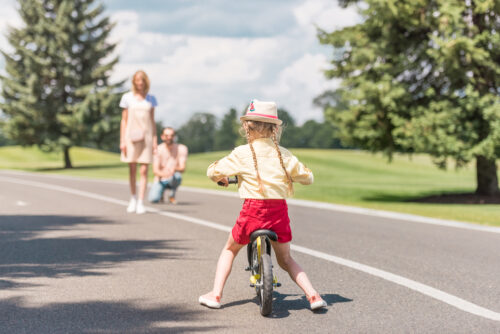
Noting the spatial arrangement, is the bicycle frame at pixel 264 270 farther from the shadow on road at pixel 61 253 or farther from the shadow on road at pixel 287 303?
the shadow on road at pixel 61 253

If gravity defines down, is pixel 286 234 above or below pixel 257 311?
above

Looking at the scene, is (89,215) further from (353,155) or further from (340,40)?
(353,155)

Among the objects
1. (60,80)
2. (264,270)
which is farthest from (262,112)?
(60,80)

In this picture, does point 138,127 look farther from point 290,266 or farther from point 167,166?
point 290,266

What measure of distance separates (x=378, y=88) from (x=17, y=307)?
51.0 feet

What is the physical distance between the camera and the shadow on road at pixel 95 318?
4055mm

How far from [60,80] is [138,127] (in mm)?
39716

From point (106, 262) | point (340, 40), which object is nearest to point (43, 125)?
point (340, 40)

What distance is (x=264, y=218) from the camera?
14.6 feet

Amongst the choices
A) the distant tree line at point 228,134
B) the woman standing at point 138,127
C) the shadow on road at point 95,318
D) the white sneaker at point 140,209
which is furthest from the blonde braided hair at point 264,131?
the distant tree line at point 228,134

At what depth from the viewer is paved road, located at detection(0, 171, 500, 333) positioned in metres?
4.29

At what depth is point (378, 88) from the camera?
60.8 ft

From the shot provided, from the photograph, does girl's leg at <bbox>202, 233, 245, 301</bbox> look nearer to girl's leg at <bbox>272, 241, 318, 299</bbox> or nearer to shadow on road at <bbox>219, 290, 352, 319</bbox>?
shadow on road at <bbox>219, 290, 352, 319</bbox>

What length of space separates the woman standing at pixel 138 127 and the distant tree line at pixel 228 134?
257ft
